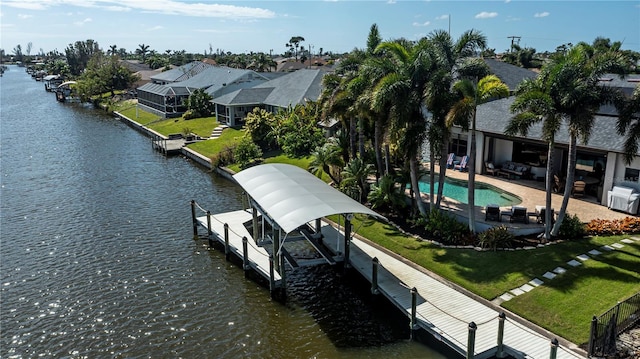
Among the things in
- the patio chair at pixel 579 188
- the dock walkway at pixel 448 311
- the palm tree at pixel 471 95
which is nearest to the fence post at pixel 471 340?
the dock walkway at pixel 448 311

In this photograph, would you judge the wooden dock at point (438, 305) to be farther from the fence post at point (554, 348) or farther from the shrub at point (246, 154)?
the shrub at point (246, 154)

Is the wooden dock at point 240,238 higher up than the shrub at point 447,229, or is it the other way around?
the shrub at point 447,229

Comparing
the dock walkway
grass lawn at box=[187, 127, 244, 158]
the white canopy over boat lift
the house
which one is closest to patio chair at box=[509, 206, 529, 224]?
the house

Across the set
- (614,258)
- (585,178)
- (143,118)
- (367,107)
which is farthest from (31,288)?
(143,118)

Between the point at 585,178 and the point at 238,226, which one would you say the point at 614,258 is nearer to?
the point at 585,178

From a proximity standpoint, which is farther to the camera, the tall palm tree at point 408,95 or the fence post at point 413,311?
the tall palm tree at point 408,95

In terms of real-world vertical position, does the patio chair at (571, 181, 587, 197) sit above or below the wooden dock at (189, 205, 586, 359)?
above

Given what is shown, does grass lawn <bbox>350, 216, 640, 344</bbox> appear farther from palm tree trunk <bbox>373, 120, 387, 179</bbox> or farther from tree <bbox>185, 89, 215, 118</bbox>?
tree <bbox>185, 89, 215, 118</bbox>
